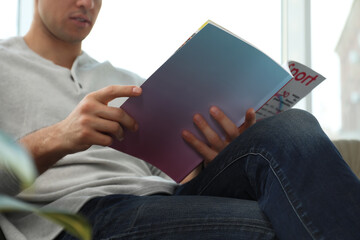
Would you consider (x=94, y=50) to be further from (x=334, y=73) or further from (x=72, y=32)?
(x=334, y=73)

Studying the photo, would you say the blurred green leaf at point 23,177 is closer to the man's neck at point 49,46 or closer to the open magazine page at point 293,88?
the open magazine page at point 293,88

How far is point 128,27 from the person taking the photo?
2.41m

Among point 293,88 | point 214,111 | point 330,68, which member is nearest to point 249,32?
point 330,68

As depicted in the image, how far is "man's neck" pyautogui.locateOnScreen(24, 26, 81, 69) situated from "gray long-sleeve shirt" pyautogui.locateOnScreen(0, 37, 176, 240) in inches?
1.3

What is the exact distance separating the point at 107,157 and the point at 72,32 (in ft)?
1.25

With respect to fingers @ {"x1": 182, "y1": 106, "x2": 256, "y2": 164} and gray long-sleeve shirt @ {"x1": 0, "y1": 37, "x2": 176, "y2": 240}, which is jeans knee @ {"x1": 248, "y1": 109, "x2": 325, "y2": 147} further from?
gray long-sleeve shirt @ {"x1": 0, "y1": 37, "x2": 176, "y2": 240}

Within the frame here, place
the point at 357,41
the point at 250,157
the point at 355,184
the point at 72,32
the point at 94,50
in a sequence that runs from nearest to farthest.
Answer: the point at 355,184 < the point at 250,157 < the point at 72,32 < the point at 94,50 < the point at 357,41

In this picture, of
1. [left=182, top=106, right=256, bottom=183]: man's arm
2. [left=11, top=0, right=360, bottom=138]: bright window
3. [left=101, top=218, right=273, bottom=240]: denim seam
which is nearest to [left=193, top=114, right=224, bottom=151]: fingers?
[left=182, top=106, right=256, bottom=183]: man's arm

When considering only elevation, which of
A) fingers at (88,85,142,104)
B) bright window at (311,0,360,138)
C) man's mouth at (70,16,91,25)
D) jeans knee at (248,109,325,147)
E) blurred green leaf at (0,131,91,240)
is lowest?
bright window at (311,0,360,138)

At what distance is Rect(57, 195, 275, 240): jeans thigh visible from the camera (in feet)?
2.74

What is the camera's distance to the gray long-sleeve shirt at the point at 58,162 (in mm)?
1005

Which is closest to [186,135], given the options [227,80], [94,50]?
[227,80]

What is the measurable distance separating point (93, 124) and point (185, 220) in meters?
0.23

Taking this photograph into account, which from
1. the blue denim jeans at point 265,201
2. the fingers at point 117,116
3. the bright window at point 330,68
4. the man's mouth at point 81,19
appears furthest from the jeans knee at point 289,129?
the bright window at point 330,68
